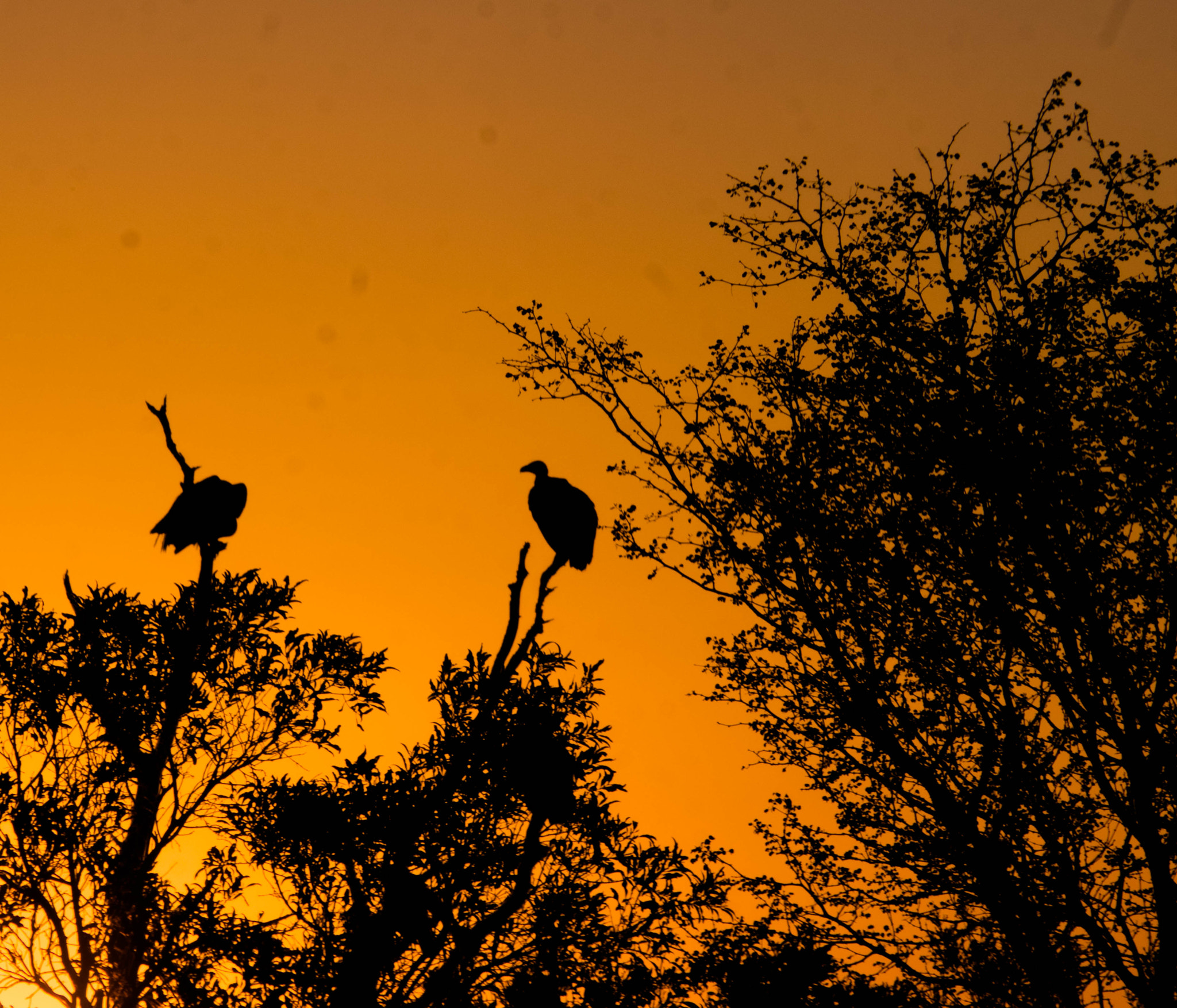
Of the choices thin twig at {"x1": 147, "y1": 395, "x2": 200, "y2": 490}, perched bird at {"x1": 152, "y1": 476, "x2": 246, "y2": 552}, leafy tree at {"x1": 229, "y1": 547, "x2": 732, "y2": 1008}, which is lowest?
leafy tree at {"x1": 229, "y1": 547, "x2": 732, "y2": 1008}

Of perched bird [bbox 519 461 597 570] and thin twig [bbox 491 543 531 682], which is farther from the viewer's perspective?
perched bird [bbox 519 461 597 570]

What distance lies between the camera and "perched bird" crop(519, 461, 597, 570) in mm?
13281

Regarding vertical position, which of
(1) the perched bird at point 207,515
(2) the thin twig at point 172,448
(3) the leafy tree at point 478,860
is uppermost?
(1) the perched bird at point 207,515

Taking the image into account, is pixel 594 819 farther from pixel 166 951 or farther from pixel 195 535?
pixel 195 535

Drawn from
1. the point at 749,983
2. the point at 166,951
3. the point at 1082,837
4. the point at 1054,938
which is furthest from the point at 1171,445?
the point at 166,951

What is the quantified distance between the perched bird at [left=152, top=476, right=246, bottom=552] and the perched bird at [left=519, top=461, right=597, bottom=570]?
392 centimetres

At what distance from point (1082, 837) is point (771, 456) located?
162 inches

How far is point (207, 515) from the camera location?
1288 centimetres

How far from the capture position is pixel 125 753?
1148 cm

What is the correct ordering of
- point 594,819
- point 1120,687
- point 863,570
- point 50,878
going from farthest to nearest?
point 50,878 → point 594,819 → point 863,570 → point 1120,687

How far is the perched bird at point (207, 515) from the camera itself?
Result: 13.0 meters

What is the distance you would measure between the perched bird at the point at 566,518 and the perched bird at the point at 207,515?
12.9 feet

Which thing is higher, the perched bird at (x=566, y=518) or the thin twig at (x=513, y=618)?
the perched bird at (x=566, y=518)

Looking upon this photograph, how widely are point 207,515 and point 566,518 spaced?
423 centimetres
